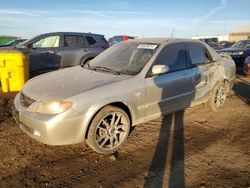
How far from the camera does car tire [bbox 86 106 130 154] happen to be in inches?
146

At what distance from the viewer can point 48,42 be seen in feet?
29.6

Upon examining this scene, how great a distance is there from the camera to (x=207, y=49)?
18.7ft

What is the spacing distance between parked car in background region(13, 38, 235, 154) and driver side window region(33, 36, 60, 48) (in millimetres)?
4364

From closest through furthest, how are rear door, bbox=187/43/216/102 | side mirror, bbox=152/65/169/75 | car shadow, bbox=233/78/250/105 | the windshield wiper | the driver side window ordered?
1. side mirror, bbox=152/65/169/75
2. the windshield wiper
3. rear door, bbox=187/43/216/102
4. car shadow, bbox=233/78/250/105
5. the driver side window

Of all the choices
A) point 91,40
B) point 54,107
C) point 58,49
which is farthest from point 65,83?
point 91,40

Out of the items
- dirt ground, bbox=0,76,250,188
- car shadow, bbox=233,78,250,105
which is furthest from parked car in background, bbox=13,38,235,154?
car shadow, bbox=233,78,250,105

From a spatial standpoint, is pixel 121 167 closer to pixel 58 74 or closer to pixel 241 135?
pixel 58 74

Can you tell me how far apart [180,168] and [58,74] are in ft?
8.56

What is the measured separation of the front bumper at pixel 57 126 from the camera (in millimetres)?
3406

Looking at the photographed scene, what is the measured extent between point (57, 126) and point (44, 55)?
5.89m

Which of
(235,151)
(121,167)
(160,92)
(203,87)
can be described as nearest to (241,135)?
(235,151)

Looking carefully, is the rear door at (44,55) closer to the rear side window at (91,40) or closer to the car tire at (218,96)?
the rear side window at (91,40)

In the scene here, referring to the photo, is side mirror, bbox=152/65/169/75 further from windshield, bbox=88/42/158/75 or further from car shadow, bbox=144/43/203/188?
windshield, bbox=88/42/158/75

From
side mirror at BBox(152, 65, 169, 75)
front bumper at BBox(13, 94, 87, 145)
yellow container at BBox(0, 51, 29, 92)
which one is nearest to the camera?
front bumper at BBox(13, 94, 87, 145)
